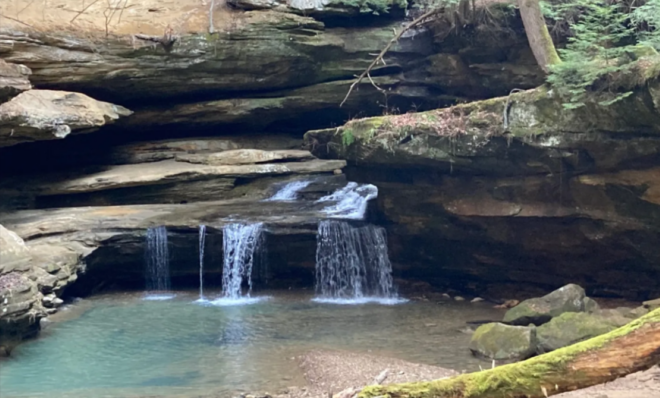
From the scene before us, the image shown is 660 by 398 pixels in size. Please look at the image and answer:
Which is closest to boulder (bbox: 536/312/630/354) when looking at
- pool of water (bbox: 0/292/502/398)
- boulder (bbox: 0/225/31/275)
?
pool of water (bbox: 0/292/502/398)

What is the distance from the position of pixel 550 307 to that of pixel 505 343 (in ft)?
5.53

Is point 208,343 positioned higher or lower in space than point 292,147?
lower

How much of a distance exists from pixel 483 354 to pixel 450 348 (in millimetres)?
627

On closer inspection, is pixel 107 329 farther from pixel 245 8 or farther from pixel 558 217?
pixel 245 8

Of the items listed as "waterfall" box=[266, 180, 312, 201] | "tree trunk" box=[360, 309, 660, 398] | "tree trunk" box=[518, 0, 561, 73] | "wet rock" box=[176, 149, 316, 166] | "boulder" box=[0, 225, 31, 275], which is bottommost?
"boulder" box=[0, 225, 31, 275]

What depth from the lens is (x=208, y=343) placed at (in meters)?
9.82

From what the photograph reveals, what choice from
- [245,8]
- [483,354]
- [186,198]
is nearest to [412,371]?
[483,354]

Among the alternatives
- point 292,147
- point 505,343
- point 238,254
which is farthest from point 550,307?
point 292,147

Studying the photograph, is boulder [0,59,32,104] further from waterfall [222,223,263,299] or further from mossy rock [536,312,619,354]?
mossy rock [536,312,619,354]

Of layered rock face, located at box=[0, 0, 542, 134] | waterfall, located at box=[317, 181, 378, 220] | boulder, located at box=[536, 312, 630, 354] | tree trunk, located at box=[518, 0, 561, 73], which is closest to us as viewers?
boulder, located at box=[536, 312, 630, 354]

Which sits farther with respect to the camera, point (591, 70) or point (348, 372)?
point (591, 70)

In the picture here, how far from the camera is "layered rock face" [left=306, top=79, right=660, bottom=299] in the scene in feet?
32.5

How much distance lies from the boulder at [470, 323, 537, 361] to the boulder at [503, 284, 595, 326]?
3.42 feet

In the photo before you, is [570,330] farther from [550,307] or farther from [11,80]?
[11,80]
